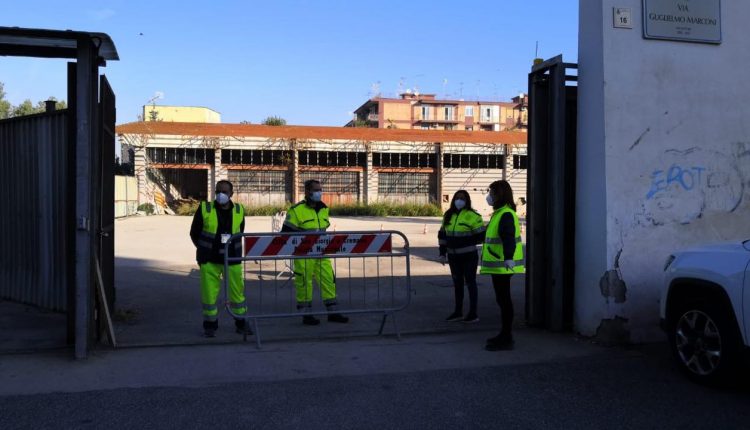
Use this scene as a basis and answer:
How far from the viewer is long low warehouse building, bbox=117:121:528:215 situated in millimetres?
41406

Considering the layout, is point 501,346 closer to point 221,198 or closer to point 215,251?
point 215,251

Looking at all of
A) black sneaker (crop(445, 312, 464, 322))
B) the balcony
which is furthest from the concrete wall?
the balcony

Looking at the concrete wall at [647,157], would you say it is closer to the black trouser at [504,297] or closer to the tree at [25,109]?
the black trouser at [504,297]

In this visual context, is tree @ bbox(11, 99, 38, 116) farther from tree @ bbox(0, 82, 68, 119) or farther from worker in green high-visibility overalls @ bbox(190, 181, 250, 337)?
worker in green high-visibility overalls @ bbox(190, 181, 250, 337)

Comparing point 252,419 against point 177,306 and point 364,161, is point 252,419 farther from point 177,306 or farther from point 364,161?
point 364,161

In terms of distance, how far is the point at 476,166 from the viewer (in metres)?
46.8

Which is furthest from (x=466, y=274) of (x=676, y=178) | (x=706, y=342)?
(x=706, y=342)

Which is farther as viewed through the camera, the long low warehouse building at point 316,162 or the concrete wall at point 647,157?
the long low warehouse building at point 316,162

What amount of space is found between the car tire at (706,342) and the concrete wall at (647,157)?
119 centimetres

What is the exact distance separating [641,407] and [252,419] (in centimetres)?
296

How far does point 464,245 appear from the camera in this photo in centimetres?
802

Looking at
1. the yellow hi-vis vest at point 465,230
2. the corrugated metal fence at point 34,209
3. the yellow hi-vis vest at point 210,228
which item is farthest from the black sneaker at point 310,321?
the corrugated metal fence at point 34,209

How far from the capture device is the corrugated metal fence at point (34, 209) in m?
7.44

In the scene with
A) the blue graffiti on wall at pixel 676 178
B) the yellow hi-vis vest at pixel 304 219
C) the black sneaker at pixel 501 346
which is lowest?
the black sneaker at pixel 501 346
